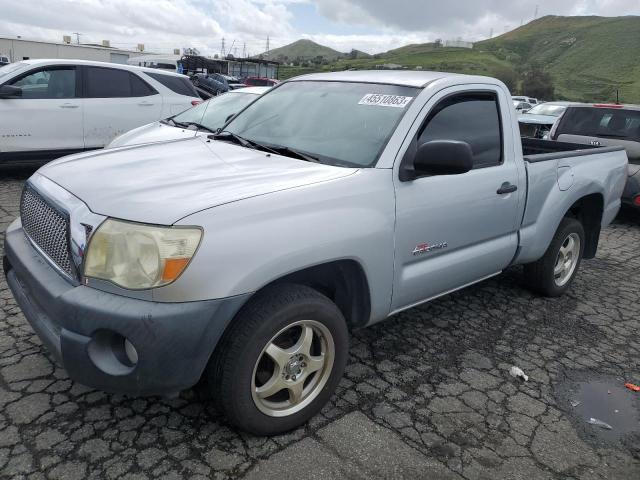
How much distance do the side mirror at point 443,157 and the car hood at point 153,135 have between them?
163 inches

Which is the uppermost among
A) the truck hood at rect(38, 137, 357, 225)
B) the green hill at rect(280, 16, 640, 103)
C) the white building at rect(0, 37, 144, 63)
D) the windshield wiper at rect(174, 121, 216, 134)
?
the green hill at rect(280, 16, 640, 103)

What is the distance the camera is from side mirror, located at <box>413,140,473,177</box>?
8.84ft

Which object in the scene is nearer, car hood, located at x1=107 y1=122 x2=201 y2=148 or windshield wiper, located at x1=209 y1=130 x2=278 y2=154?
windshield wiper, located at x1=209 y1=130 x2=278 y2=154

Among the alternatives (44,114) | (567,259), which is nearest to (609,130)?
(567,259)

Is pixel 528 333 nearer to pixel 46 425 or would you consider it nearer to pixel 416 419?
pixel 416 419

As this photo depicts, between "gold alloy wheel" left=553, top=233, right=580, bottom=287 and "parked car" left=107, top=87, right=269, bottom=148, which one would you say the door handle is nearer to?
"gold alloy wheel" left=553, top=233, right=580, bottom=287

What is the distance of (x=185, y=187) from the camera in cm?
240

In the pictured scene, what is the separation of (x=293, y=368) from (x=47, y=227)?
53.3 inches

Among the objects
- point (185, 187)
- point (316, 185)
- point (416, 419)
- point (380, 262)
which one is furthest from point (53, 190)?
point (416, 419)

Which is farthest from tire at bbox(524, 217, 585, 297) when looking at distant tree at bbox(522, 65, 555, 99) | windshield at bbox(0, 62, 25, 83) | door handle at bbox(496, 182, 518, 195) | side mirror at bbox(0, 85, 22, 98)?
distant tree at bbox(522, 65, 555, 99)

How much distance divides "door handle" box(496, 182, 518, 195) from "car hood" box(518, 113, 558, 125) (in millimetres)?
11368

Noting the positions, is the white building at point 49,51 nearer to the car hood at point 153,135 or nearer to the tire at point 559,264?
the car hood at point 153,135

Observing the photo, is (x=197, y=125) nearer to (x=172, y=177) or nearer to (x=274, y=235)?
(x=172, y=177)

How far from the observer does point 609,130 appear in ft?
25.4
